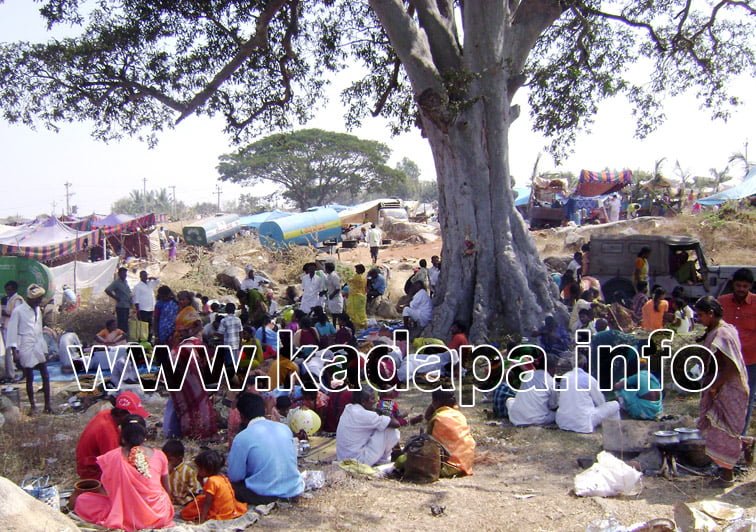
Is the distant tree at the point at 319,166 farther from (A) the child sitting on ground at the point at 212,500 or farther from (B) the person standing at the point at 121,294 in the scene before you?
(A) the child sitting on ground at the point at 212,500

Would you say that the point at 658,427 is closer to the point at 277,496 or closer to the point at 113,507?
the point at 277,496

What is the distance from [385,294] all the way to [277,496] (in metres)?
10.5

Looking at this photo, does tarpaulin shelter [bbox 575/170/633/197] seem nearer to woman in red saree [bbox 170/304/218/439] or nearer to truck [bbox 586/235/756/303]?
truck [bbox 586/235/756/303]

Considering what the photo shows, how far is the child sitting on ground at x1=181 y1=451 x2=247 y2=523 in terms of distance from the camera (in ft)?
16.2

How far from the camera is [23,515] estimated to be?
3.76 metres

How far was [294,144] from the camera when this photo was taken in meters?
48.7

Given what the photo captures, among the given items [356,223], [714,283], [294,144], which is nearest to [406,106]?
[714,283]

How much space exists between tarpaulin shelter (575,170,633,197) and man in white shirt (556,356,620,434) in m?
24.5

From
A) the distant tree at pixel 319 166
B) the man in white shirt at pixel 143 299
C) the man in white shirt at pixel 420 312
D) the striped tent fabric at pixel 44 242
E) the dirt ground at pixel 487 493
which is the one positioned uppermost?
the distant tree at pixel 319 166

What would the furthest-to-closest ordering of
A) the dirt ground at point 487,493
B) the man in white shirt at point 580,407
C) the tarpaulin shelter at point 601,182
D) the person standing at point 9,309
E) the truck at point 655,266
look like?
the tarpaulin shelter at point 601,182 < the truck at point 655,266 < the person standing at point 9,309 < the man in white shirt at point 580,407 < the dirt ground at point 487,493

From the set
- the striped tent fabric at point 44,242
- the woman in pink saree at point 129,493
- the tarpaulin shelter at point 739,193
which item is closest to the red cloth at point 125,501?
the woman in pink saree at point 129,493

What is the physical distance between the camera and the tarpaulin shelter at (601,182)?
30297mm

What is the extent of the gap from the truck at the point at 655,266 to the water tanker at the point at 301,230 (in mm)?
12355

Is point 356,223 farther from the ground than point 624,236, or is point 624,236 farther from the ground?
point 356,223
